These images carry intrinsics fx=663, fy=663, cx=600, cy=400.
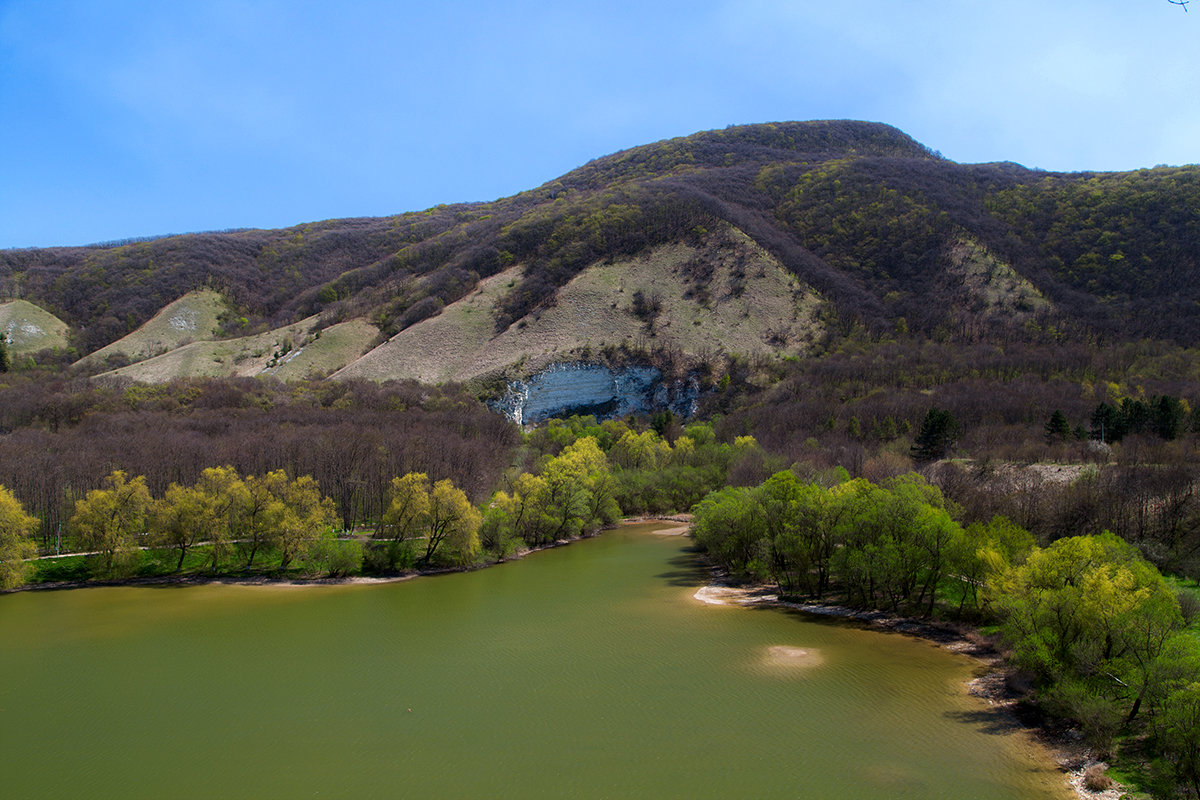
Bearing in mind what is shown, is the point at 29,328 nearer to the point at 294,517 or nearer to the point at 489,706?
the point at 294,517

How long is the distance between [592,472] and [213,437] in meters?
39.8

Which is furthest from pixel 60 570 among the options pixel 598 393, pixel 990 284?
pixel 990 284

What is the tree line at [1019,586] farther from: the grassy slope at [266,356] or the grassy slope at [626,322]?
the grassy slope at [266,356]

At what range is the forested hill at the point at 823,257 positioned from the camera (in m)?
113

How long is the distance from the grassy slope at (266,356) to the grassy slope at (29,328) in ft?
97.5

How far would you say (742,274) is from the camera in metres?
130

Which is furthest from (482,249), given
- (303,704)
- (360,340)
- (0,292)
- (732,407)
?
(303,704)

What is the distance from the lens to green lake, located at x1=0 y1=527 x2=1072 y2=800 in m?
20.1

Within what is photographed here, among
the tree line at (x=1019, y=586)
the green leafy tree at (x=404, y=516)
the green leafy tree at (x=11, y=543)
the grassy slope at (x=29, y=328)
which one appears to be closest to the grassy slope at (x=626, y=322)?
the green leafy tree at (x=404, y=516)

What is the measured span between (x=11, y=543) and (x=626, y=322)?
92.9 metres

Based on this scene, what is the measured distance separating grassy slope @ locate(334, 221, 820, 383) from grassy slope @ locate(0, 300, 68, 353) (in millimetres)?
72417

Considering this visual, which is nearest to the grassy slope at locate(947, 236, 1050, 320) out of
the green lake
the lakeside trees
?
the lakeside trees

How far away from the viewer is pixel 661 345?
388 ft

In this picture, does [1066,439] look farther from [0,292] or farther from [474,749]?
[0,292]
